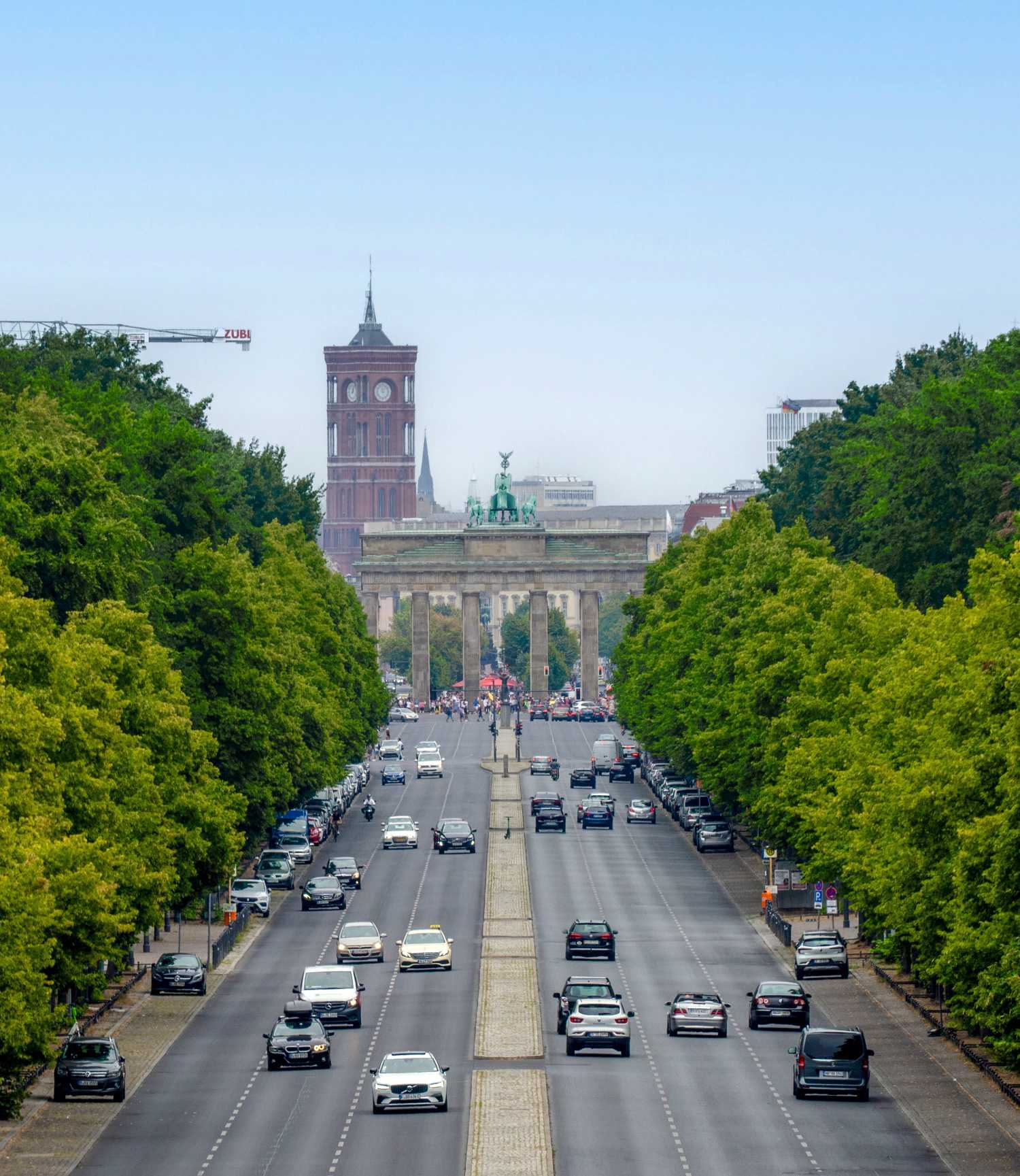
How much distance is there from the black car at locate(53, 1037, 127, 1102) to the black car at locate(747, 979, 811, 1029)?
17.8m

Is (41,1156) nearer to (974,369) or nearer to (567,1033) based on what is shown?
(567,1033)

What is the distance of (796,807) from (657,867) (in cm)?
2128

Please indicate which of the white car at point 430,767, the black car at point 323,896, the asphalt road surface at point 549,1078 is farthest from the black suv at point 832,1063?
the white car at point 430,767

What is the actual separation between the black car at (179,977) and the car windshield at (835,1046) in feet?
80.9

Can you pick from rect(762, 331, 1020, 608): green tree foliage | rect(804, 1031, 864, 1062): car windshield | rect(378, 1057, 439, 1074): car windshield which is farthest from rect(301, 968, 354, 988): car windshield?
rect(762, 331, 1020, 608): green tree foliage

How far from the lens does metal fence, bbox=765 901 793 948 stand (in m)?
90.1

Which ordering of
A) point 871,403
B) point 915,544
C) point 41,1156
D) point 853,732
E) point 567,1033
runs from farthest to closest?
1. point 871,403
2. point 915,544
3. point 853,732
4. point 567,1033
5. point 41,1156

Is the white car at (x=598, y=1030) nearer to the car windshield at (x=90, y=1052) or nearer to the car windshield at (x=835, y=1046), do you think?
the car windshield at (x=835, y=1046)

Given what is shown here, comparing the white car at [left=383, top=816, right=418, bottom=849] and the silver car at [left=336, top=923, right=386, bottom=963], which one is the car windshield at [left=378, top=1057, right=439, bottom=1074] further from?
the white car at [left=383, top=816, right=418, bottom=849]

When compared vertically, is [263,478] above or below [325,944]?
above

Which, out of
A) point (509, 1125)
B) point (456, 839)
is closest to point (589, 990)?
point (509, 1125)

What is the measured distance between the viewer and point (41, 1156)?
179 ft

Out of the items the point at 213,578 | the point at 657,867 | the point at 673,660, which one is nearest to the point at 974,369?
the point at 673,660

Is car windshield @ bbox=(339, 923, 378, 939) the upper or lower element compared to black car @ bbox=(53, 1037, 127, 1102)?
upper
